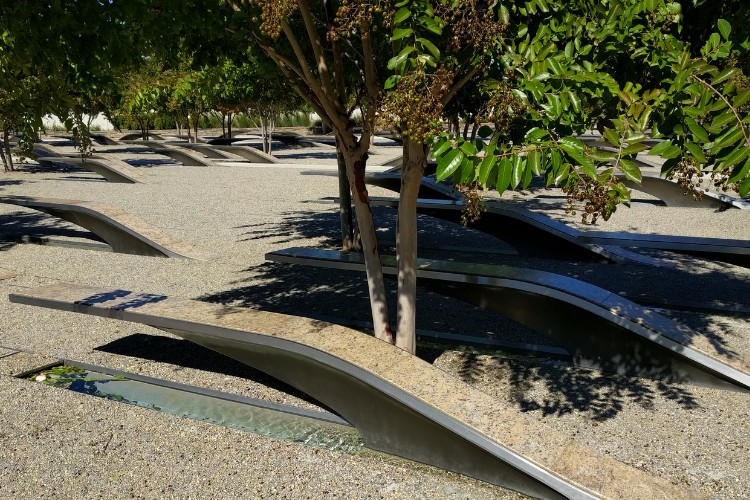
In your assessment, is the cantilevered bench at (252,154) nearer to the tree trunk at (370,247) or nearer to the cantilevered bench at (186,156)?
the cantilevered bench at (186,156)

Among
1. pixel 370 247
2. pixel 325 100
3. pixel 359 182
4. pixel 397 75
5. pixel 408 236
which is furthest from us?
pixel 370 247

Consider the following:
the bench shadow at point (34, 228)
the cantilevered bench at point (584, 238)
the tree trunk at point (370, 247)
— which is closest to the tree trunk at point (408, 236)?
the tree trunk at point (370, 247)

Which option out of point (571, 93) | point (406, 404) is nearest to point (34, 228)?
point (406, 404)

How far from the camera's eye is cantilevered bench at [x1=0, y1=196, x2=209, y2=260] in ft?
37.8

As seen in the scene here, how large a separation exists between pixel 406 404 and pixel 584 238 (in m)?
6.78

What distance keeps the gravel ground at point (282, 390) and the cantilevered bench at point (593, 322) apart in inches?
5.5

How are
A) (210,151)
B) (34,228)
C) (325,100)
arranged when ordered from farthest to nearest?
(210,151) → (34,228) → (325,100)

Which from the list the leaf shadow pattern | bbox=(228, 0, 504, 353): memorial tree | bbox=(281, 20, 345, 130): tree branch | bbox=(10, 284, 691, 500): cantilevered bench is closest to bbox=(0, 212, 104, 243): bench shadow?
bbox=(228, 0, 504, 353): memorial tree

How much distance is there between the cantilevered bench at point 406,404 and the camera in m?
4.23

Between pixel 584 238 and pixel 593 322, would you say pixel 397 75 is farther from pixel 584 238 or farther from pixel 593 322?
pixel 584 238

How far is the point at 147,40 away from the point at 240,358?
4020mm

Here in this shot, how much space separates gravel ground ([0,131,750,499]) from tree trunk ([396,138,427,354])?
623mm

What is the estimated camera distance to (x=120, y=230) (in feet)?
38.3

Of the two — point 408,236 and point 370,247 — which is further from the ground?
point 408,236
